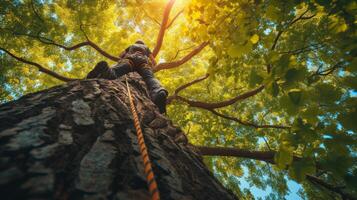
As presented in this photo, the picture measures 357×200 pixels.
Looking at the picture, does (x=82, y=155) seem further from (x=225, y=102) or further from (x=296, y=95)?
(x=225, y=102)

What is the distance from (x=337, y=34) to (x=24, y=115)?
8.00 ft

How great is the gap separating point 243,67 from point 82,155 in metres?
4.02

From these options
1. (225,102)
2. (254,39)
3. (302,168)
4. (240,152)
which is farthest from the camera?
(225,102)

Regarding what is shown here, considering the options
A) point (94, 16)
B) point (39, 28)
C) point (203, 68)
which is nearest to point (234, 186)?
point (203, 68)

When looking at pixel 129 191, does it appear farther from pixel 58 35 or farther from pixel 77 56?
pixel 77 56

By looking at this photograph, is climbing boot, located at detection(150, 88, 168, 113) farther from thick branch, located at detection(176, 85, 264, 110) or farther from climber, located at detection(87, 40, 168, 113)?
thick branch, located at detection(176, 85, 264, 110)

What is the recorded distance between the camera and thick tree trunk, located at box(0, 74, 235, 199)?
99 cm

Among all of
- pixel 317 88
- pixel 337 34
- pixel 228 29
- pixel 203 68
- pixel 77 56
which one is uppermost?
pixel 77 56

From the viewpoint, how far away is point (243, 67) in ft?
15.3

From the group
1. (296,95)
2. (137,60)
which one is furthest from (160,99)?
(296,95)

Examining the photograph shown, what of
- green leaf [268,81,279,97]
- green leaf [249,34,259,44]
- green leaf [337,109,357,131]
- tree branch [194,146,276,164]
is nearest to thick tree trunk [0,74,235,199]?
green leaf [268,81,279,97]

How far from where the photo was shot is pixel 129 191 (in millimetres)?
1121

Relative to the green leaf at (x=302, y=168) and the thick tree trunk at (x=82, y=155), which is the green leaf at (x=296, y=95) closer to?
the green leaf at (x=302, y=168)

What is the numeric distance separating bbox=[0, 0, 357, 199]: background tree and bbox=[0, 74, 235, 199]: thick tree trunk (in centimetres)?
85
